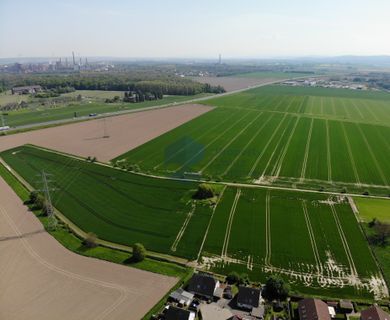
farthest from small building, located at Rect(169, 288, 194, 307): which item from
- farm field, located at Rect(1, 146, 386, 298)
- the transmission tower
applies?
the transmission tower

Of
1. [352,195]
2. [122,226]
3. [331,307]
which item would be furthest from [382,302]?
[122,226]

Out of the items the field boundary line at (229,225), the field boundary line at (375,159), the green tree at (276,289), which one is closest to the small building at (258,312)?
the green tree at (276,289)

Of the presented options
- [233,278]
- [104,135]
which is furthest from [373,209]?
[104,135]

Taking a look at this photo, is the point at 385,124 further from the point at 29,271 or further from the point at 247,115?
the point at 29,271

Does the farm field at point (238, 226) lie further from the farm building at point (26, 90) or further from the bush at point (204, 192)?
the farm building at point (26, 90)

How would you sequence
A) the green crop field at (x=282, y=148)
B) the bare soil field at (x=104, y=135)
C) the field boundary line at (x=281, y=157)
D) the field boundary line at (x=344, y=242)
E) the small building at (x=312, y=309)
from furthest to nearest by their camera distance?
the bare soil field at (x=104, y=135) → the field boundary line at (x=281, y=157) → the green crop field at (x=282, y=148) → the field boundary line at (x=344, y=242) → the small building at (x=312, y=309)

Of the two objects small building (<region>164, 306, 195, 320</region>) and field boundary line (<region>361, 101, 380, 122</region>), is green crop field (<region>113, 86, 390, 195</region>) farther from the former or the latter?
small building (<region>164, 306, 195, 320</region>)
